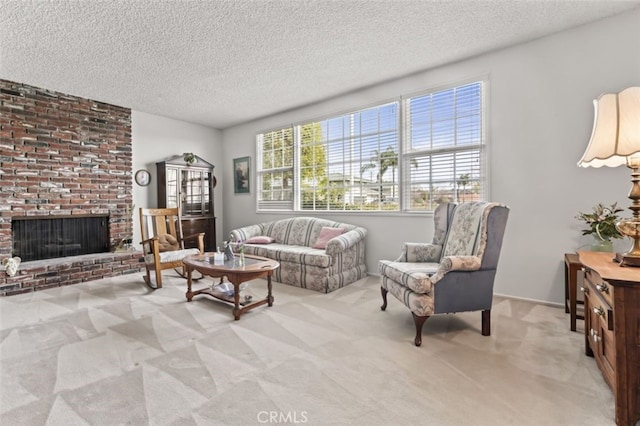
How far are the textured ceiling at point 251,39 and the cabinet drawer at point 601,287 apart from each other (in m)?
2.26

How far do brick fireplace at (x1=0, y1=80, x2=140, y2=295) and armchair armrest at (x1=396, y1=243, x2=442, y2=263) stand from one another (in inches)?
158

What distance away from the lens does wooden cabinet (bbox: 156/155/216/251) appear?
530 centimetres

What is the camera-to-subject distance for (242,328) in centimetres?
254

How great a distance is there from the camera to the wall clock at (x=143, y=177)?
525cm

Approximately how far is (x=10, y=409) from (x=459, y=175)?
13.5 ft

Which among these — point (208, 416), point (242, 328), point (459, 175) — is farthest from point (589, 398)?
point (459, 175)

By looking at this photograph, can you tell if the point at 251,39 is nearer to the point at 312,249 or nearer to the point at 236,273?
the point at 236,273

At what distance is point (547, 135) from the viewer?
123 inches

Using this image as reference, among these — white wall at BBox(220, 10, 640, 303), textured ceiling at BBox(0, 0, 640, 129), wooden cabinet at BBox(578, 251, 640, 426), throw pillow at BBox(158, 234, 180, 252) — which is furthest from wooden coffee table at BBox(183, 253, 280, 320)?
white wall at BBox(220, 10, 640, 303)

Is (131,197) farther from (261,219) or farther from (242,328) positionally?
(242,328)

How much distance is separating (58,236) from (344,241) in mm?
4023

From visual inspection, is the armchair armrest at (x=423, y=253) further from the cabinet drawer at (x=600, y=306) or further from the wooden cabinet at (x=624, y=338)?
the wooden cabinet at (x=624, y=338)

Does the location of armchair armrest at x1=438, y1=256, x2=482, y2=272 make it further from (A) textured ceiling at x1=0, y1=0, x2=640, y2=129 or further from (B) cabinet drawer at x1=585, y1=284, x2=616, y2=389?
(A) textured ceiling at x1=0, y1=0, x2=640, y2=129

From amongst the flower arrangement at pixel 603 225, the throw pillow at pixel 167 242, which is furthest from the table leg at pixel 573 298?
the throw pillow at pixel 167 242
